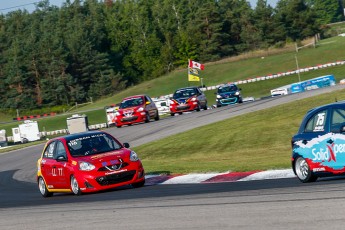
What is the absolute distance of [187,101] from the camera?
1973 inches

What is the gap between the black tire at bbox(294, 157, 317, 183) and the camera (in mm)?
14992

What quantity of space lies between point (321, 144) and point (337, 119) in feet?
1.87

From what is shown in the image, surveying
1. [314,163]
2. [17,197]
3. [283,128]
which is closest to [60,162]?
[17,197]

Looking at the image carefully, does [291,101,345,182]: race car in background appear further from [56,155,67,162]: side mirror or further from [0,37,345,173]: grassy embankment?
[56,155,67,162]: side mirror

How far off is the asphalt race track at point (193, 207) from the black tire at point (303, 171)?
0.64ft

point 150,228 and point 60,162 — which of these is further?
point 60,162

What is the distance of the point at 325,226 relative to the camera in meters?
9.27

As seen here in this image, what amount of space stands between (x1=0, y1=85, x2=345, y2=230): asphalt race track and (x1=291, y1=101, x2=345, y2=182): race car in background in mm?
264

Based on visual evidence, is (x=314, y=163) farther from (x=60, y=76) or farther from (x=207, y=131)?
(x=60, y=76)

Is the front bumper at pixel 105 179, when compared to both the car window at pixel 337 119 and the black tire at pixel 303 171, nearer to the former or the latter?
the black tire at pixel 303 171

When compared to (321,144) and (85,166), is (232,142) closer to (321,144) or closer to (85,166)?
(85,166)

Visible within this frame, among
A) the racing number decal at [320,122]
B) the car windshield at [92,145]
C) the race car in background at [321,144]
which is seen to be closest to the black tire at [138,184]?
the car windshield at [92,145]

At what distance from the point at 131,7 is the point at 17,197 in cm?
12344

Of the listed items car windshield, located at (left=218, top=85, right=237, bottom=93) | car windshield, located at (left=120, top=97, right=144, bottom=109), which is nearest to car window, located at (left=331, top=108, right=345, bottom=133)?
car windshield, located at (left=120, top=97, right=144, bottom=109)
